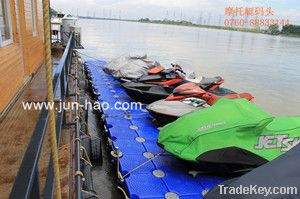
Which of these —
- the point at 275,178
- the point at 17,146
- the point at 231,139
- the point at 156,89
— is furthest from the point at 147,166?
the point at 156,89

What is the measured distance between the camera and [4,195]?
2225 mm

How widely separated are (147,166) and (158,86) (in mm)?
2856

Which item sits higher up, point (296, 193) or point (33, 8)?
point (33, 8)

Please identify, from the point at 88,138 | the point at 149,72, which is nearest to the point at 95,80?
the point at 149,72

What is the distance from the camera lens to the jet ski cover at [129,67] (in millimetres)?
7102

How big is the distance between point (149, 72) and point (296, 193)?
Result: 523 cm

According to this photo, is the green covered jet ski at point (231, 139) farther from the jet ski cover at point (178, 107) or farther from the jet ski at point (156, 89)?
the jet ski at point (156, 89)

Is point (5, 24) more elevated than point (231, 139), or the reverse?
point (5, 24)

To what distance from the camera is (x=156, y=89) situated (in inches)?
228

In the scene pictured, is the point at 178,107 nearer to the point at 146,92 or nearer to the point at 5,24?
the point at 146,92

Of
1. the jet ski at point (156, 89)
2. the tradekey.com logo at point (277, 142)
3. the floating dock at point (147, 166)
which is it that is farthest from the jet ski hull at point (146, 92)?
the tradekey.com logo at point (277, 142)

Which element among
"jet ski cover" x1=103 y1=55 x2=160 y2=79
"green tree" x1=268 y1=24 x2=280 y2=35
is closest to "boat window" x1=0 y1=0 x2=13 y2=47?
"jet ski cover" x1=103 y1=55 x2=160 y2=79

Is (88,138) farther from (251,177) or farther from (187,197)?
(251,177)

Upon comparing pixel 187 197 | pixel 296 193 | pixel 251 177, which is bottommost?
pixel 187 197
